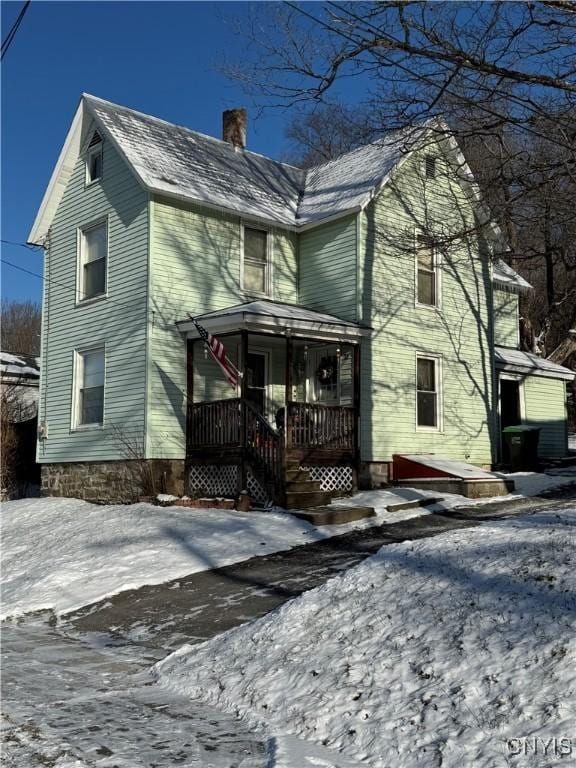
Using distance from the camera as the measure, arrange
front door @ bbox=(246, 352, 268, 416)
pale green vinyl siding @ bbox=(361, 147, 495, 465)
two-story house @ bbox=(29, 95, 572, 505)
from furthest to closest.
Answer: front door @ bbox=(246, 352, 268, 416) < pale green vinyl siding @ bbox=(361, 147, 495, 465) < two-story house @ bbox=(29, 95, 572, 505)

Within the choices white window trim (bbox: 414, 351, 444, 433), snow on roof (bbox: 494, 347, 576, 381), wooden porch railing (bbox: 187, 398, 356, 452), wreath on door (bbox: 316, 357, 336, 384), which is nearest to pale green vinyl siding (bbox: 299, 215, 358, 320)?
wreath on door (bbox: 316, 357, 336, 384)

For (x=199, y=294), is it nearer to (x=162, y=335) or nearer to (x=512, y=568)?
(x=162, y=335)

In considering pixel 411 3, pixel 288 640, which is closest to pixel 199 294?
pixel 411 3

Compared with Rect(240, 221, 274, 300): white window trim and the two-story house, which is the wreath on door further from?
Rect(240, 221, 274, 300): white window trim

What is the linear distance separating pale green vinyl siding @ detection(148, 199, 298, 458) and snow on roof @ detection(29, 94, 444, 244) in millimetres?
541

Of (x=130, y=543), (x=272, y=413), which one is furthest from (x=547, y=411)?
(x=130, y=543)

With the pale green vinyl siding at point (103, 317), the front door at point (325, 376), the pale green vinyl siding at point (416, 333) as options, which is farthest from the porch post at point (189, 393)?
the pale green vinyl siding at point (416, 333)

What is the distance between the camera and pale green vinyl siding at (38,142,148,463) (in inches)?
645

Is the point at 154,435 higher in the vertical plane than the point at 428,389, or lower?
lower

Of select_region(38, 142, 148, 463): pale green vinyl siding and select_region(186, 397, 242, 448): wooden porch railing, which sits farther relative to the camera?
select_region(38, 142, 148, 463): pale green vinyl siding

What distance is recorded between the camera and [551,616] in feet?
17.4

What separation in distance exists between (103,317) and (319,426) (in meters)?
5.57

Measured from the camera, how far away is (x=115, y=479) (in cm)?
1661

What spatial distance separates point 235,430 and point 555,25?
29.0 ft
